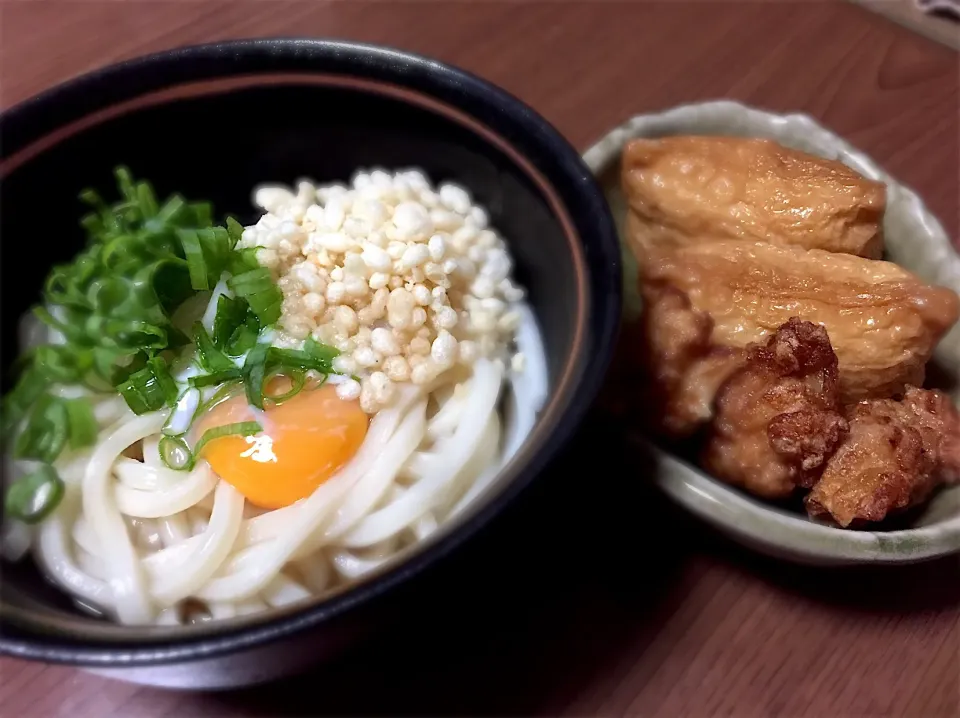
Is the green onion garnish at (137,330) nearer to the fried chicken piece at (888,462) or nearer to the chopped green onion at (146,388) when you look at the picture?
the chopped green onion at (146,388)

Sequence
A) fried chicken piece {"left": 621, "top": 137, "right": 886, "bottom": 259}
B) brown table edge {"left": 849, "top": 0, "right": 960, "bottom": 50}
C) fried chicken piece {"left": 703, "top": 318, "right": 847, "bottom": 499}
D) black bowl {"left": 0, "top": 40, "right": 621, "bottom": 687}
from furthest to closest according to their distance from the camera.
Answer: brown table edge {"left": 849, "top": 0, "right": 960, "bottom": 50} → fried chicken piece {"left": 621, "top": 137, "right": 886, "bottom": 259} → fried chicken piece {"left": 703, "top": 318, "right": 847, "bottom": 499} → black bowl {"left": 0, "top": 40, "right": 621, "bottom": 687}

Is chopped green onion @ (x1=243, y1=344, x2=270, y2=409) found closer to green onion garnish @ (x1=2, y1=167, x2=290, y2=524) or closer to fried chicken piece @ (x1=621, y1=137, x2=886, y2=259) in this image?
green onion garnish @ (x1=2, y1=167, x2=290, y2=524)

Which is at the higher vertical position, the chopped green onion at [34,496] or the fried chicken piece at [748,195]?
the fried chicken piece at [748,195]

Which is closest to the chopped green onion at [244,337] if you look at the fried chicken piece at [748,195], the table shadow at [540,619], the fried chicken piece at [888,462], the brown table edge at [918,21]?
the table shadow at [540,619]

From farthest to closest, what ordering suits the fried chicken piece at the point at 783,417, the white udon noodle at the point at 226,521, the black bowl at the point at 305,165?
1. the fried chicken piece at the point at 783,417
2. the white udon noodle at the point at 226,521
3. the black bowl at the point at 305,165

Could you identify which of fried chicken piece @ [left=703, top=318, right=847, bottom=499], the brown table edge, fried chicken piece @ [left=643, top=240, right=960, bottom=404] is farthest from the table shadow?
the brown table edge

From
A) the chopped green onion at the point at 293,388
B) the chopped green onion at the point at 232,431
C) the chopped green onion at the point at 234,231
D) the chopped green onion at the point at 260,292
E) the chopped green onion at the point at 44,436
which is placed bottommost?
the chopped green onion at the point at 44,436

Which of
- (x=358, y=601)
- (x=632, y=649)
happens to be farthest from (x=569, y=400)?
(x=632, y=649)

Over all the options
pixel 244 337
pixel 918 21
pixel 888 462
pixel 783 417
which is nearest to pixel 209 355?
pixel 244 337

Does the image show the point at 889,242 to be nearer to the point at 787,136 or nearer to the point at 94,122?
the point at 787,136
